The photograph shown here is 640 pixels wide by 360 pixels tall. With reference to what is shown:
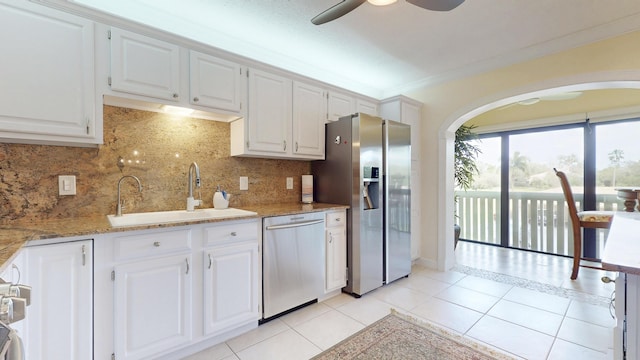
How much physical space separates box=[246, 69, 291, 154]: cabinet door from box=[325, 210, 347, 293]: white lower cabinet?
2.76 feet

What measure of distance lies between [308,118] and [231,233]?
57.7 inches

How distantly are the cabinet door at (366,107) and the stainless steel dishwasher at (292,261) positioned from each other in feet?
5.12

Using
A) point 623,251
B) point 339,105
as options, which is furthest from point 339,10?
point 623,251

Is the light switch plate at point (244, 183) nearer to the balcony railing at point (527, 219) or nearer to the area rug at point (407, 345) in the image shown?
the area rug at point (407, 345)

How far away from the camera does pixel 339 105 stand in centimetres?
314

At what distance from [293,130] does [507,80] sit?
2.52 metres

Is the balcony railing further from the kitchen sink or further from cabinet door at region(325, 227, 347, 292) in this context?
the kitchen sink

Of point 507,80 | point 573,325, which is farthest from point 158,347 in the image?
point 507,80

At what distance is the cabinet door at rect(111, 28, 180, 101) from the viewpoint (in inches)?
71.0

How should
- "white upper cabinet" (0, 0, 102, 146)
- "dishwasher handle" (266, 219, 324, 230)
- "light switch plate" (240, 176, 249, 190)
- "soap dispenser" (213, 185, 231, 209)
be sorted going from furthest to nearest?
"light switch plate" (240, 176, 249, 190) < "soap dispenser" (213, 185, 231, 209) < "dishwasher handle" (266, 219, 324, 230) < "white upper cabinet" (0, 0, 102, 146)

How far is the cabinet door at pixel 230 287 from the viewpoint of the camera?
190 cm

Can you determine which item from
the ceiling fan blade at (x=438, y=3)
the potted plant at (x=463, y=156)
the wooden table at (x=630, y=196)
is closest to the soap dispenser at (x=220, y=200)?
the ceiling fan blade at (x=438, y=3)

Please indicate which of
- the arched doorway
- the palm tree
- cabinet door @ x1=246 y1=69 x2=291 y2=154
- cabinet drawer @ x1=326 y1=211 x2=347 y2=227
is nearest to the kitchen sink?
cabinet door @ x1=246 y1=69 x2=291 y2=154

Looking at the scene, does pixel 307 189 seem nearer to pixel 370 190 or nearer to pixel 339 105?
pixel 370 190
